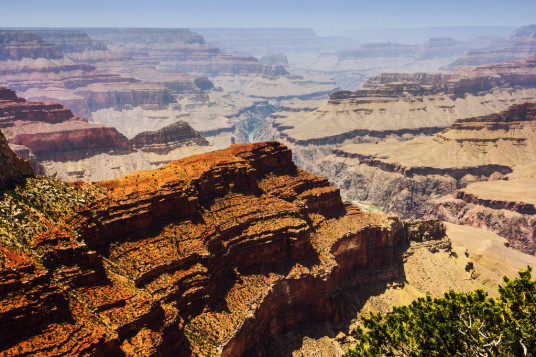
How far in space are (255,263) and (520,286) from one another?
40.3 metres

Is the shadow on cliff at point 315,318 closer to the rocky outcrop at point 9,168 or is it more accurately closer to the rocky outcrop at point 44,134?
the rocky outcrop at point 9,168

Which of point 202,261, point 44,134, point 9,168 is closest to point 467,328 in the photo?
point 202,261

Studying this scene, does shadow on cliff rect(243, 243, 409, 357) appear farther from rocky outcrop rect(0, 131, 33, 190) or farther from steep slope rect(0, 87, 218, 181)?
steep slope rect(0, 87, 218, 181)

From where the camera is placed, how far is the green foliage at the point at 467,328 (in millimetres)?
31672

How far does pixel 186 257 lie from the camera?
184ft

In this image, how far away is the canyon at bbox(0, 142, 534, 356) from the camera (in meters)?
39.4

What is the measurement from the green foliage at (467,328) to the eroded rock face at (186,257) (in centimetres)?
2289

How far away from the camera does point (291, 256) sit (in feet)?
234

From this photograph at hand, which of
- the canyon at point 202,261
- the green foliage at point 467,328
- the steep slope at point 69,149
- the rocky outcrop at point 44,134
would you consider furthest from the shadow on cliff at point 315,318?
the rocky outcrop at point 44,134

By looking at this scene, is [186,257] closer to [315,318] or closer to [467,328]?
[315,318]

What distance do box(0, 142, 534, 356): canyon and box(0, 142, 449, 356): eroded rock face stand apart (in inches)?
6.4

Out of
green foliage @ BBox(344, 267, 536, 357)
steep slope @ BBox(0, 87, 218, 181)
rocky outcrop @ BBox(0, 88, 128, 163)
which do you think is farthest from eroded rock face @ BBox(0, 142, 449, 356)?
rocky outcrop @ BBox(0, 88, 128, 163)

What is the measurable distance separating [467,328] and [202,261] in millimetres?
33973

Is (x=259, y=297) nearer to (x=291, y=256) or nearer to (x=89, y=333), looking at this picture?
(x=291, y=256)
